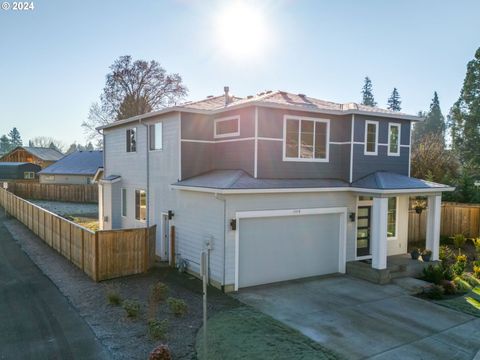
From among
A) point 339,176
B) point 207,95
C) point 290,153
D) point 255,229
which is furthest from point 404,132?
point 207,95

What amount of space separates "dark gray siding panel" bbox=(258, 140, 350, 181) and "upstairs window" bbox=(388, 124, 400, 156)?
2.22m

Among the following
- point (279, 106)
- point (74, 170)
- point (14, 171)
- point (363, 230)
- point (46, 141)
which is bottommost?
point (363, 230)

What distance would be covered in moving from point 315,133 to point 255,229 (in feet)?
13.6

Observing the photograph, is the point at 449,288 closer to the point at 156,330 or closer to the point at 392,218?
the point at 392,218

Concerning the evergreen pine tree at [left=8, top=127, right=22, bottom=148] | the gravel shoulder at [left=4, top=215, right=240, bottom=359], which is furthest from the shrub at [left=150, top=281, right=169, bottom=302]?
the evergreen pine tree at [left=8, top=127, right=22, bottom=148]

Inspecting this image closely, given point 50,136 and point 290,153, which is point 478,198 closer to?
point 290,153

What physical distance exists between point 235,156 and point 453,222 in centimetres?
1205

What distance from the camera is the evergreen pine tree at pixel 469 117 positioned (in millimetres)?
33438

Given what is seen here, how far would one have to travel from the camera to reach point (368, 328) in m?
8.22

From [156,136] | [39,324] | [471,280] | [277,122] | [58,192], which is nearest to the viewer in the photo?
[39,324]

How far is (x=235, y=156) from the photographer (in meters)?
12.6

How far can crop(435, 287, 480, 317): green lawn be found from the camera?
31.1 ft

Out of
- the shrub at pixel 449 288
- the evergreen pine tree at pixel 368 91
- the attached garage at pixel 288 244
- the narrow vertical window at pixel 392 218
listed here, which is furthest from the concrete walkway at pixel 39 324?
the evergreen pine tree at pixel 368 91

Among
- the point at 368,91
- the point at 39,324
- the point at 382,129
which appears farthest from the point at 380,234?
the point at 368,91
